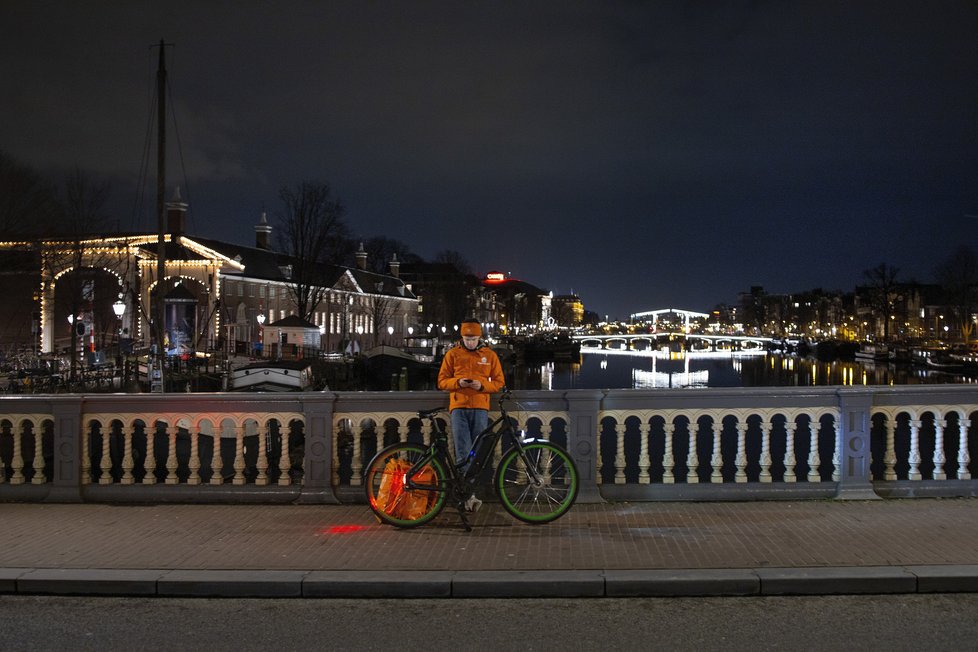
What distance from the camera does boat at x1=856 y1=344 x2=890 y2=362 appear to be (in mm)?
97156

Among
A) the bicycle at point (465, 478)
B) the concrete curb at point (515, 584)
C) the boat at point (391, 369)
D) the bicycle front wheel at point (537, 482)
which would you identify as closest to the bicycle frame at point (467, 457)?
the bicycle at point (465, 478)

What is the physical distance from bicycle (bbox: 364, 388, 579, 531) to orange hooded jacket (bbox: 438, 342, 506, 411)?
26cm

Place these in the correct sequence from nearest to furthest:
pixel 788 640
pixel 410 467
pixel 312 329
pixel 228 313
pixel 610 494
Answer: pixel 788 640 < pixel 410 467 < pixel 610 494 < pixel 312 329 < pixel 228 313

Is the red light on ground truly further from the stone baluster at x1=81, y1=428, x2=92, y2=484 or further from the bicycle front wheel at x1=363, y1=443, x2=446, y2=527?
the stone baluster at x1=81, y1=428, x2=92, y2=484

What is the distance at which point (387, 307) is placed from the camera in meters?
91.8

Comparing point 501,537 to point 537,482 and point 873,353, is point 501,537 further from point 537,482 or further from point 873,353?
point 873,353

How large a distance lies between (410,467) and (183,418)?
3.04 metres

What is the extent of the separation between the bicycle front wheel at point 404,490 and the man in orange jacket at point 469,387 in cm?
37

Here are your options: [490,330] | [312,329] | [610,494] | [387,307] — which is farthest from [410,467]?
[490,330]

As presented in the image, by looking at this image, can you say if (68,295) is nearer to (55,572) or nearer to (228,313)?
(228,313)

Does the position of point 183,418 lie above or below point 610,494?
above

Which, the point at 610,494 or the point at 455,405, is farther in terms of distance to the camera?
the point at 610,494

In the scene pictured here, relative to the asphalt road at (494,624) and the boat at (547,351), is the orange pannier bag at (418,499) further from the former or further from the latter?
the boat at (547,351)

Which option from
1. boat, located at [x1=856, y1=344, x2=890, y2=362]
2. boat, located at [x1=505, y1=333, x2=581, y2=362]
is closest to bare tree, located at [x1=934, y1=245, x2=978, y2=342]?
boat, located at [x1=856, y1=344, x2=890, y2=362]
